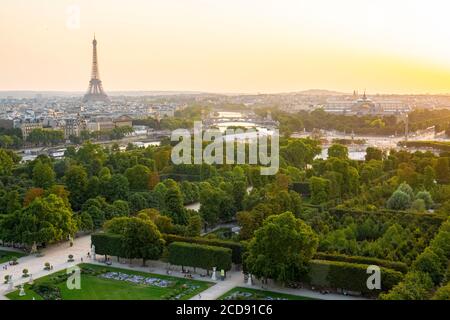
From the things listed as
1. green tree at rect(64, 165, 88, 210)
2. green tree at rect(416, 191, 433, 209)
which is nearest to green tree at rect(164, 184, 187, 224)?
green tree at rect(64, 165, 88, 210)

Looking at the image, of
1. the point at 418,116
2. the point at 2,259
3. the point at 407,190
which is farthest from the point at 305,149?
the point at 418,116

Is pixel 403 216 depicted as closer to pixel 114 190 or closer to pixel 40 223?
pixel 114 190

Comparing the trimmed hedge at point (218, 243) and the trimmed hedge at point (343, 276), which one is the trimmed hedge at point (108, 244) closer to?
the trimmed hedge at point (218, 243)

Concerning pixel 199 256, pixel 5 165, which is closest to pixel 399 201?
pixel 199 256

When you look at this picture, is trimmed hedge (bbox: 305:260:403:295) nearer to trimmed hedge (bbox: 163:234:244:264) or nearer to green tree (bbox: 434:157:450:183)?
trimmed hedge (bbox: 163:234:244:264)
